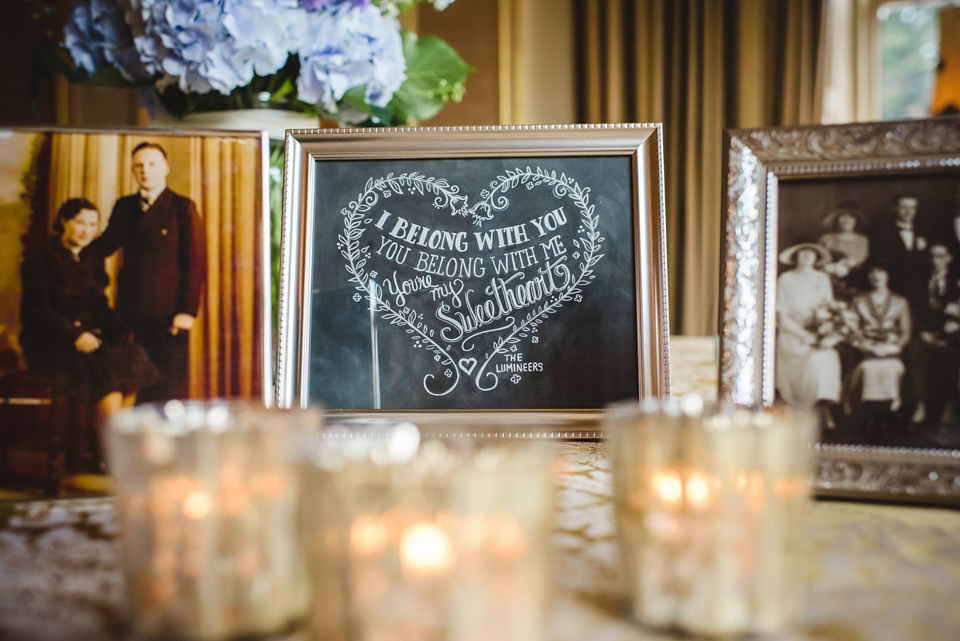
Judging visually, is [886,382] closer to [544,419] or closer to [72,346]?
[544,419]

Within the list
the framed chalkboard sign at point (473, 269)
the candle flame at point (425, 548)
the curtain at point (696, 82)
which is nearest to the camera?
the candle flame at point (425, 548)

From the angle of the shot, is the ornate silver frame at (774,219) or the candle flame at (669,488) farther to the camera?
the ornate silver frame at (774,219)

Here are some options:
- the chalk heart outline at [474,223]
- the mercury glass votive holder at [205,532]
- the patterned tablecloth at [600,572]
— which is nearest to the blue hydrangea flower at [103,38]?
the chalk heart outline at [474,223]

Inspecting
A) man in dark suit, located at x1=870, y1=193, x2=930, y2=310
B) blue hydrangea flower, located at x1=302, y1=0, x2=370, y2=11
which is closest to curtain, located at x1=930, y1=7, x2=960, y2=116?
man in dark suit, located at x1=870, y1=193, x2=930, y2=310

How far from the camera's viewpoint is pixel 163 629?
15.3 inches

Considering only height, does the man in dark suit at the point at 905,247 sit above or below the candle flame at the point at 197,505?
above

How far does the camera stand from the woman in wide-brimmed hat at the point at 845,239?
26.3 inches

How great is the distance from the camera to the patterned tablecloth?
42 cm

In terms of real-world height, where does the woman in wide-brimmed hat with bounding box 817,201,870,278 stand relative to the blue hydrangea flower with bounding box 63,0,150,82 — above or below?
below

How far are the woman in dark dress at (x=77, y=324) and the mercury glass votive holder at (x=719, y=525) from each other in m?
0.51

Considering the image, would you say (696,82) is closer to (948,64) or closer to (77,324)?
(948,64)

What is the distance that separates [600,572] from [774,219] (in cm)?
39

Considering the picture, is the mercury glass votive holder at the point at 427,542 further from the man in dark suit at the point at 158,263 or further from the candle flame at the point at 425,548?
the man in dark suit at the point at 158,263

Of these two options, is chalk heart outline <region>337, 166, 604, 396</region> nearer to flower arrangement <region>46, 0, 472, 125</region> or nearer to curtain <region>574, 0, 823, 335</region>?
flower arrangement <region>46, 0, 472, 125</region>
